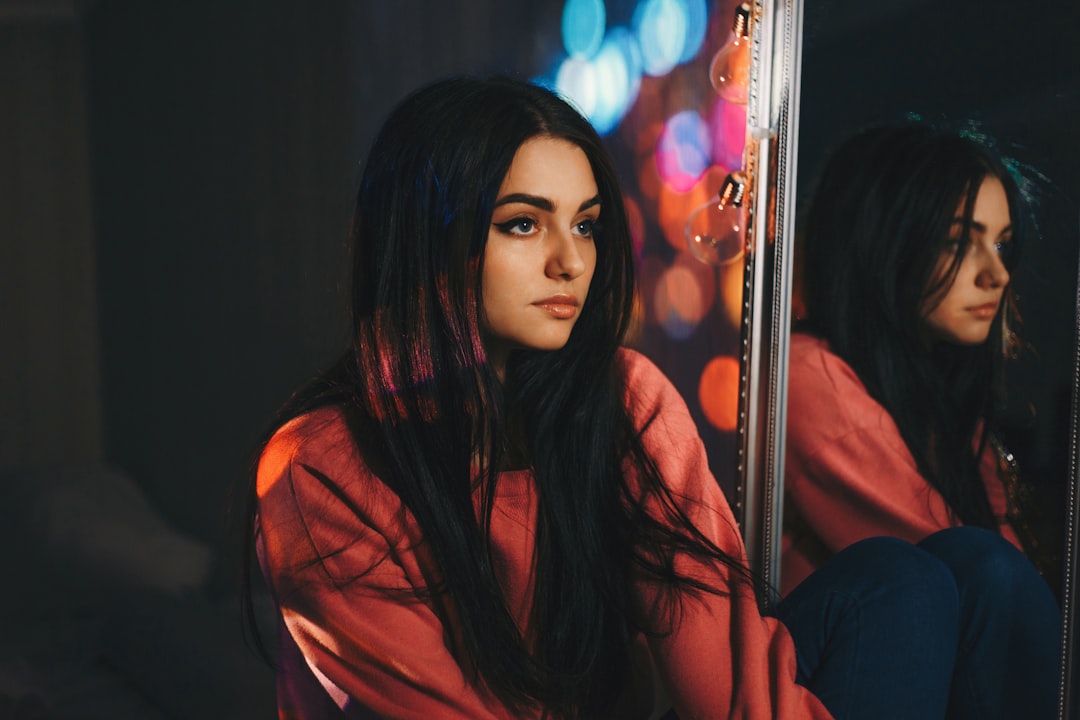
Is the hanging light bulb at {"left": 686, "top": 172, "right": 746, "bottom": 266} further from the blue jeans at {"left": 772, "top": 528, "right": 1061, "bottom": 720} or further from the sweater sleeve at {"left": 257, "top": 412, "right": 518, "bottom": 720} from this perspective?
the sweater sleeve at {"left": 257, "top": 412, "right": 518, "bottom": 720}

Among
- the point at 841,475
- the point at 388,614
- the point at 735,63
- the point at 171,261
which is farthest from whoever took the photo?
the point at 171,261

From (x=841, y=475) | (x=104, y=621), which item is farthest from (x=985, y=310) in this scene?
(x=104, y=621)

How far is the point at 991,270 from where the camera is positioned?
1062 mm

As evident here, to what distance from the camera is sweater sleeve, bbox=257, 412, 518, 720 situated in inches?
35.4

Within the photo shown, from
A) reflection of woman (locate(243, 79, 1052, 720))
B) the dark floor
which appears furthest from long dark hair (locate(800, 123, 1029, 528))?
the dark floor

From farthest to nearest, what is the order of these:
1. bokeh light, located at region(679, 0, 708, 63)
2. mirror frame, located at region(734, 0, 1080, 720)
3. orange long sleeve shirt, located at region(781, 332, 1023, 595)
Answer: bokeh light, located at region(679, 0, 708, 63)
mirror frame, located at region(734, 0, 1080, 720)
orange long sleeve shirt, located at region(781, 332, 1023, 595)

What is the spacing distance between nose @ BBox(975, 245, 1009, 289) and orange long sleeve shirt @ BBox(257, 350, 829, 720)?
0.45 metres

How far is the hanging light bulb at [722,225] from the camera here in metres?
1.36

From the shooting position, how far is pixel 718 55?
139 cm

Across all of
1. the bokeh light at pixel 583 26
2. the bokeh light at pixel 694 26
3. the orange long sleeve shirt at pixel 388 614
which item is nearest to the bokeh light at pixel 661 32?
the bokeh light at pixel 694 26

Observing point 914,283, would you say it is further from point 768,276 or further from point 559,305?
point 559,305

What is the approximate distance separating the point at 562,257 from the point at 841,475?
53cm

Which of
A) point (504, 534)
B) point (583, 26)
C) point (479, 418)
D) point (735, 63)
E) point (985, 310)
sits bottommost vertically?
point (504, 534)

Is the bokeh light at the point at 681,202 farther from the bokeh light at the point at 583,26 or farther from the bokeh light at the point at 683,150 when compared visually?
the bokeh light at the point at 583,26
